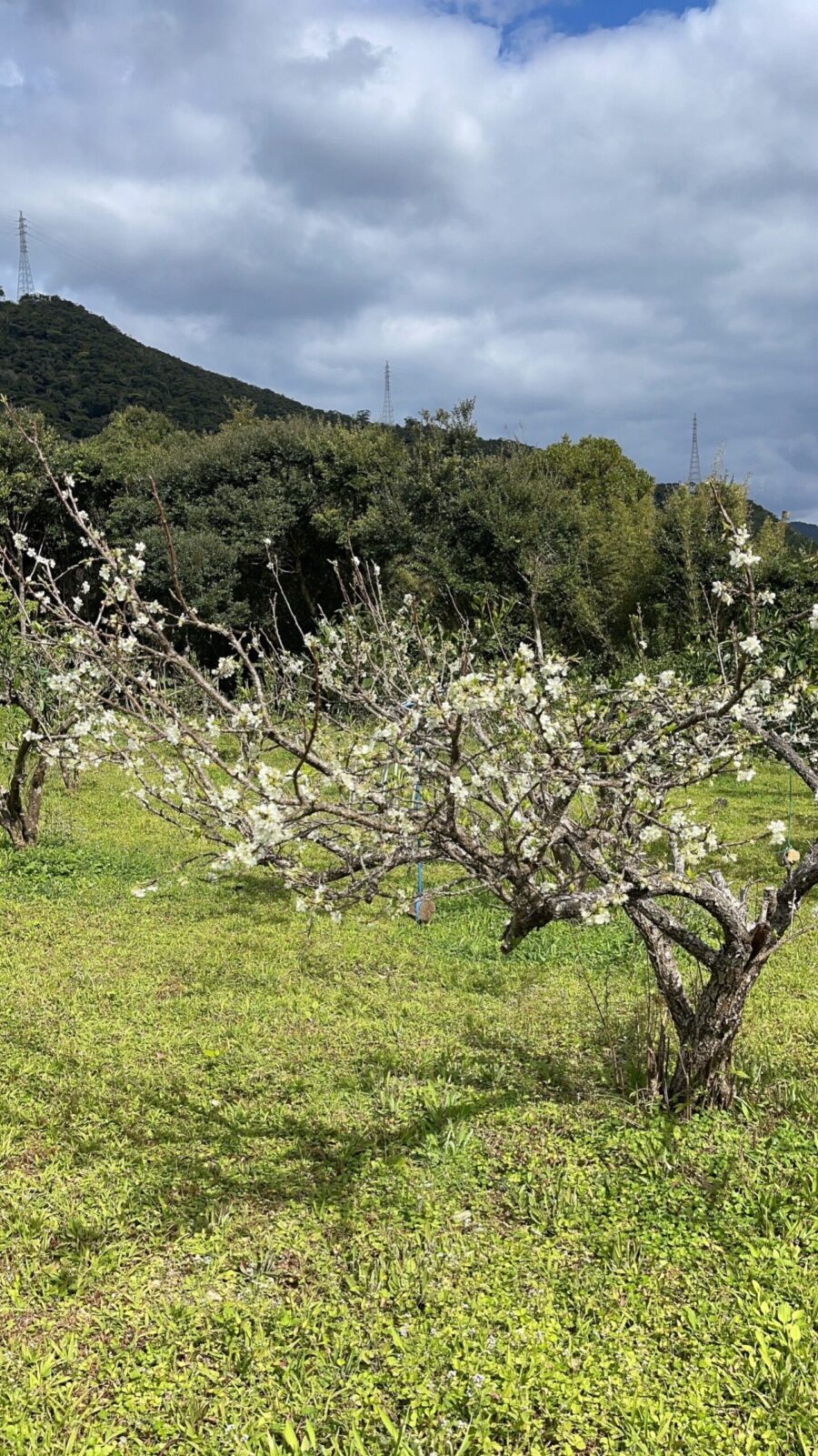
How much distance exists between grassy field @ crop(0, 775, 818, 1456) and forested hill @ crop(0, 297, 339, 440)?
26390mm

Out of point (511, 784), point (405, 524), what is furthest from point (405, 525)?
point (511, 784)

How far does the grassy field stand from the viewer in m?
2.48

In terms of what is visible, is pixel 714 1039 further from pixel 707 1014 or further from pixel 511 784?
pixel 511 784

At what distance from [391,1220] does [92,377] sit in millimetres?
33697

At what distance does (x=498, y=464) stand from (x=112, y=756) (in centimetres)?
1440

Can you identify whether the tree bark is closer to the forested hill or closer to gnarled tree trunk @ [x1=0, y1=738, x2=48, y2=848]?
gnarled tree trunk @ [x1=0, y1=738, x2=48, y2=848]

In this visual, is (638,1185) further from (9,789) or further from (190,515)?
(190,515)

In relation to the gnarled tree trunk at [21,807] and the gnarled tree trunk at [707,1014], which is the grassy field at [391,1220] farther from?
the gnarled tree trunk at [21,807]

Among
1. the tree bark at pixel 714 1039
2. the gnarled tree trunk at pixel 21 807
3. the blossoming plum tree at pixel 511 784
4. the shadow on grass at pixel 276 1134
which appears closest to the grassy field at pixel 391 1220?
the shadow on grass at pixel 276 1134

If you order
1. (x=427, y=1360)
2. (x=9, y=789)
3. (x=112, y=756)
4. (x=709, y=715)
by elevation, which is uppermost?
(x=709, y=715)

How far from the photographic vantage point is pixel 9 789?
800 cm

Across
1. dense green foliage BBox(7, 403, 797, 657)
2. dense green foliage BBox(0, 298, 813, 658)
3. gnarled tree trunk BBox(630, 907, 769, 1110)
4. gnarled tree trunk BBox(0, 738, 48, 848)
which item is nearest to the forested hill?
dense green foliage BBox(0, 298, 813, 658)

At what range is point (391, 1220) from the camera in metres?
3.29

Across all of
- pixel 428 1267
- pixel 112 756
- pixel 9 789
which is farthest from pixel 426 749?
pixel 9 789
